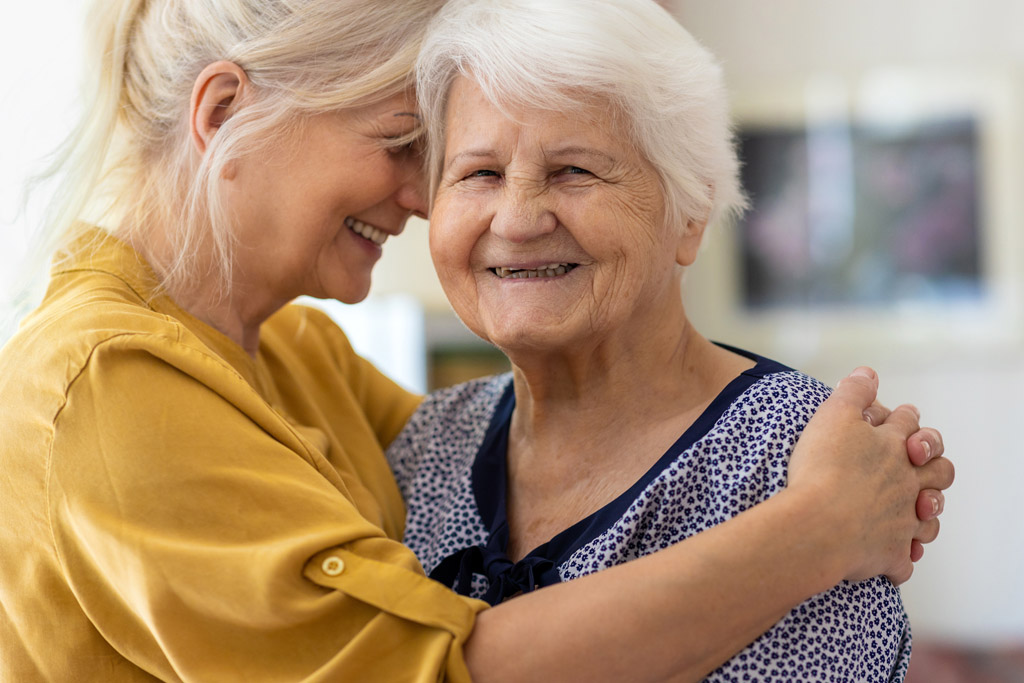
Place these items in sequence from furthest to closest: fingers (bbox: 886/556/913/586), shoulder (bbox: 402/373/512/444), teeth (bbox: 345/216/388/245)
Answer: shoulder (bbox: 402/373/512/444), teeth (bbox: 345/216/388/245), fingers (bbox: 886/556/913/586)

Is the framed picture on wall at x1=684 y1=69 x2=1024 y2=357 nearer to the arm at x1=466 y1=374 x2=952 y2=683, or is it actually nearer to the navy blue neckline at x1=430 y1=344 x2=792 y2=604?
the navy blue neckline at x1=430 y1=344 x2=792 y2=604

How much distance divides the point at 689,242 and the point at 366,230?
20.0 inches

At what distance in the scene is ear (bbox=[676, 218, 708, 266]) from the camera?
1382 millimetres

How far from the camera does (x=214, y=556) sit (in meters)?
1.05

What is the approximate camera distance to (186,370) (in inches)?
45.2

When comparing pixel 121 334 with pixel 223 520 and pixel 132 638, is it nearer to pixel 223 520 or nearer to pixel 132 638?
pixel 223 520

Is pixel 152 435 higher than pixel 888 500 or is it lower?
higher

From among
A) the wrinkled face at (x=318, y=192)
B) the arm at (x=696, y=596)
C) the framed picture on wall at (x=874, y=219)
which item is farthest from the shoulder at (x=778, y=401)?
the framed picture on wall at (x=874, y=219)

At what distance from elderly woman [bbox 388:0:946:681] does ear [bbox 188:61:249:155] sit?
26 cm

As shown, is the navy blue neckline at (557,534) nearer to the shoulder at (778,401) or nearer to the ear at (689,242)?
the shoulder at (778,401)

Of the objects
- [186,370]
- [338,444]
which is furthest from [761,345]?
[186,370]

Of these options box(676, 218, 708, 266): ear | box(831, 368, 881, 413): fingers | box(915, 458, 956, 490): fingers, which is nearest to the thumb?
box(831, 368, 881, 413): fingers

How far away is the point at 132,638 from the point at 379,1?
0.89 m

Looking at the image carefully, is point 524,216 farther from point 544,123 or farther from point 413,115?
point 413,115
